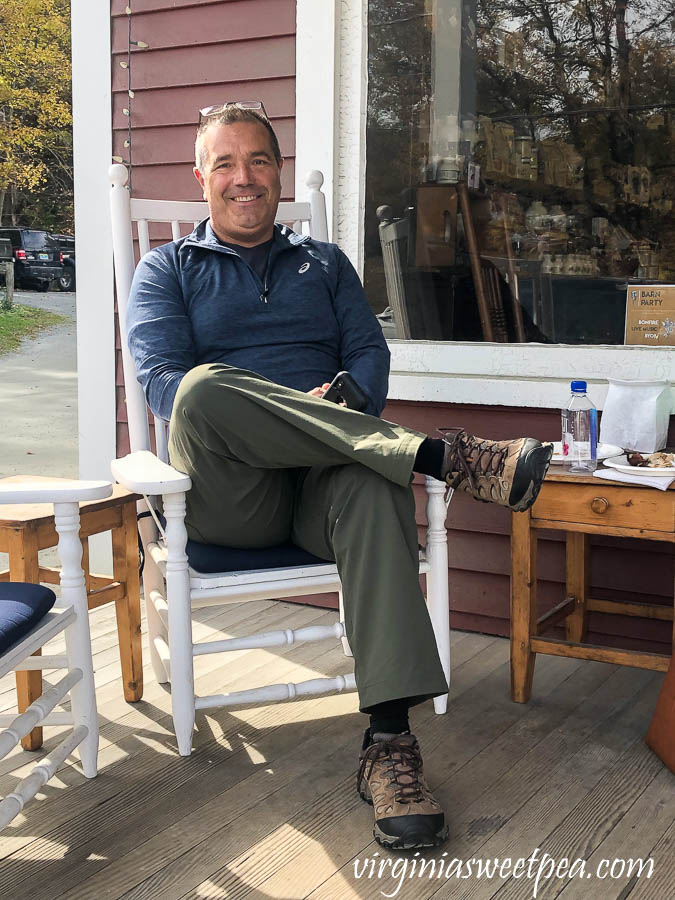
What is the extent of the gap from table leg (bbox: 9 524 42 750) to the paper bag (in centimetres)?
139

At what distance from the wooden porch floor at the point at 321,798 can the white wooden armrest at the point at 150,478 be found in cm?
54

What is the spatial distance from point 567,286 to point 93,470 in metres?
1.73

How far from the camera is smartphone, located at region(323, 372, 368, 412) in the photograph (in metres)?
2.04

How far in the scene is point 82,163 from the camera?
10.6 ft

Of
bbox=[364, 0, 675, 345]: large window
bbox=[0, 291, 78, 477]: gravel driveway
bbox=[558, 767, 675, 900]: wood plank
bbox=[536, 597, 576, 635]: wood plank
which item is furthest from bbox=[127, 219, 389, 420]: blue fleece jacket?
bbox=[0, 291, 78, 477]: gravel driveway

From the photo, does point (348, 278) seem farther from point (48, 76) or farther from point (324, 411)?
point (48, 76)

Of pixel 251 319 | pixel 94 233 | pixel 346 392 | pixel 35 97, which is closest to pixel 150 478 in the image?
pixel 346 392

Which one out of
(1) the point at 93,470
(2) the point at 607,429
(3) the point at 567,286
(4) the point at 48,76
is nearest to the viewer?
(2) the point at 607,429

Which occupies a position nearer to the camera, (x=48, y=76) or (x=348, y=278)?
(x=348, y=278)

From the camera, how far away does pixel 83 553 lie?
2236 millimetres

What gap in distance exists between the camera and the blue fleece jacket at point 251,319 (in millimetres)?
2229

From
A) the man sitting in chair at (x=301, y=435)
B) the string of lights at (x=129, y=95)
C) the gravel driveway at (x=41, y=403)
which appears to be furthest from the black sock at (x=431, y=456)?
the gravel driveway at (x=41, y=403)

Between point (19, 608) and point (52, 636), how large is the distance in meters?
0.12

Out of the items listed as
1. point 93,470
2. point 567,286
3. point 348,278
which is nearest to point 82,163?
point 93,470
